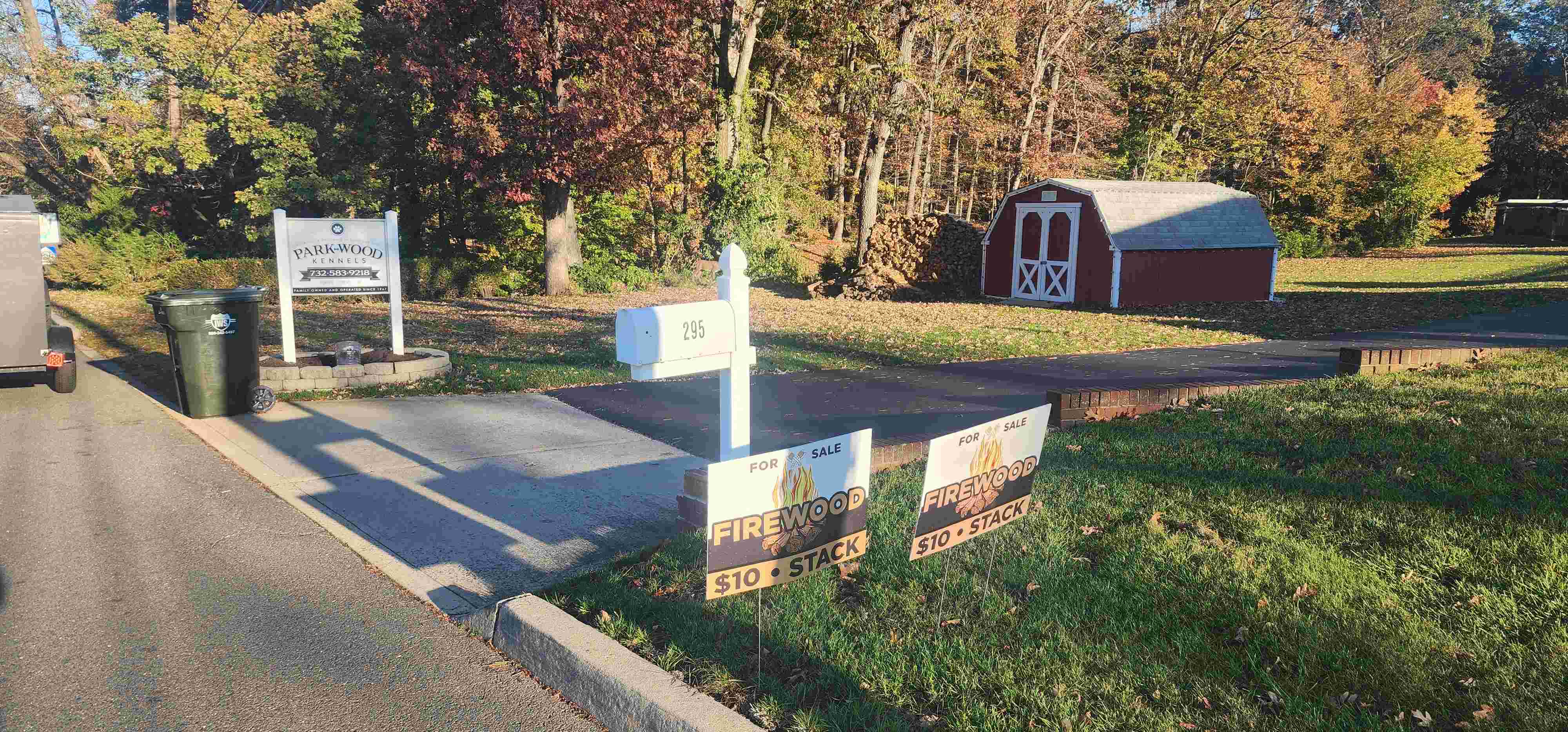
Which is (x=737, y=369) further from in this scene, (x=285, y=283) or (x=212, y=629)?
(x=285, y=283)

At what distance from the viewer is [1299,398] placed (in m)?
8.87

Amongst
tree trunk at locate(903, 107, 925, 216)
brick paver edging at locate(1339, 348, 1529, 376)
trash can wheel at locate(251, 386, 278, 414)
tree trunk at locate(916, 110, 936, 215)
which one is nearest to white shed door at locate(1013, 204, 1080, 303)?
tree trunk at locate(903, 107, 925, 216)

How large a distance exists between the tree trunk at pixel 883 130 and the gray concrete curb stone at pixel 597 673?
24.0m

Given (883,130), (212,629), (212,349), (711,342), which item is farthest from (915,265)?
(212,629)

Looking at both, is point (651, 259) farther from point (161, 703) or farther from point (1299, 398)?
point (161, 703)

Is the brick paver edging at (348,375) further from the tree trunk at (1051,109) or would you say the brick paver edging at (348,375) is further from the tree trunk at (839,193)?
the tree trunk at (1051,109)

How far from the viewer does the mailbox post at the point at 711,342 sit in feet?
13.1

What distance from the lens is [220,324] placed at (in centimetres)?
970

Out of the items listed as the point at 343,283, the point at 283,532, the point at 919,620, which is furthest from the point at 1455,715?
the point at 343,283

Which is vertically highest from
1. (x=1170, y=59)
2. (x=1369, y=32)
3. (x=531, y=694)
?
(x=1369, y=32)

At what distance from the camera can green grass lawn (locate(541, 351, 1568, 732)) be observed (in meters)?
3.72

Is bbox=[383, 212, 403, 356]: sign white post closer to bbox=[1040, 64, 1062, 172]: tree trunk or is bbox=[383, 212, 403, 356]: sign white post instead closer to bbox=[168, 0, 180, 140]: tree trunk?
bbox=[168, 0, 180, 140]: tree trunk

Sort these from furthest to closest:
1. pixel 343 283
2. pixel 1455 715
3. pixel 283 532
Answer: pixel 343 283
pixel 283 532
pixel 1455 715

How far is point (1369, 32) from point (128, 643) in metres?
72.3
